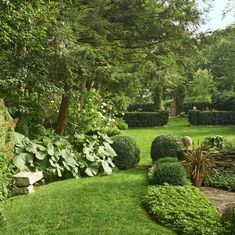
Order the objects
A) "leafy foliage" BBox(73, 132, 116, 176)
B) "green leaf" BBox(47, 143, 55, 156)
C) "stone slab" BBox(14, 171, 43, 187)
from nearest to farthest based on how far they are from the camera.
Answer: "stone slab" BBox(14, 171, 43, 187) → "green leaf" BBox(47, 143, 55, 156) → "leafy foliage" BBox(73, 132, 116, 176)

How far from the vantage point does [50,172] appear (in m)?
7.23

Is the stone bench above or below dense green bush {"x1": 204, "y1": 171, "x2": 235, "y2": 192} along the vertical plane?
above

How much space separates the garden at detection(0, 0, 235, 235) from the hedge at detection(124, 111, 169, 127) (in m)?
7.93

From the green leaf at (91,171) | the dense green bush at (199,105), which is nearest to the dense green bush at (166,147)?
the green leaf at (91,171)

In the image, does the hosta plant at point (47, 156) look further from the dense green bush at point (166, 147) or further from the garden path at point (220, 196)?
the garden path at point (220, 196)

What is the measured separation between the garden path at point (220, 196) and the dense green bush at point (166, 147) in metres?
1.76

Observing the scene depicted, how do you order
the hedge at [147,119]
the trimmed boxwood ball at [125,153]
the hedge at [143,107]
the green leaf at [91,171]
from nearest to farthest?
the green leaf at [91,171], the trimmed boxwood ball at [125,153], the hedge at [147,119], the hedge at [143,107]

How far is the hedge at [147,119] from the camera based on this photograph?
2089cm

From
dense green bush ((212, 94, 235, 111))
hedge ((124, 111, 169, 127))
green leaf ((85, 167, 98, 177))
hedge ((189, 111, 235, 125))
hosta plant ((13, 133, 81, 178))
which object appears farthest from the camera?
dense green bush ((212, 94, 235, 111))

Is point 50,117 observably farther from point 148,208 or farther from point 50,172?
point 148,208

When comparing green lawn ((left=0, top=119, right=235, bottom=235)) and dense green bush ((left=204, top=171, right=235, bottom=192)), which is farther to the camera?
dense green bush ((left=204, top=171, right=235, bottom=192))

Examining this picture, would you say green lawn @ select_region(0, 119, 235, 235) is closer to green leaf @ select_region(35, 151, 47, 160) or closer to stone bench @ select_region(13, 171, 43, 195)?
Result: stone bench @ select_region(13, 171, 43, 195)

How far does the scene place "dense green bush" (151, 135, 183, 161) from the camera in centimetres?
892

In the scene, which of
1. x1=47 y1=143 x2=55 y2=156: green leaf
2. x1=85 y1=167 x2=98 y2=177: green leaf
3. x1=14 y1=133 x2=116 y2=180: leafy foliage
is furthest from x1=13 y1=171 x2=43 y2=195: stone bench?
x1=85 y1=167 x2=98 y2=177: green leaf
